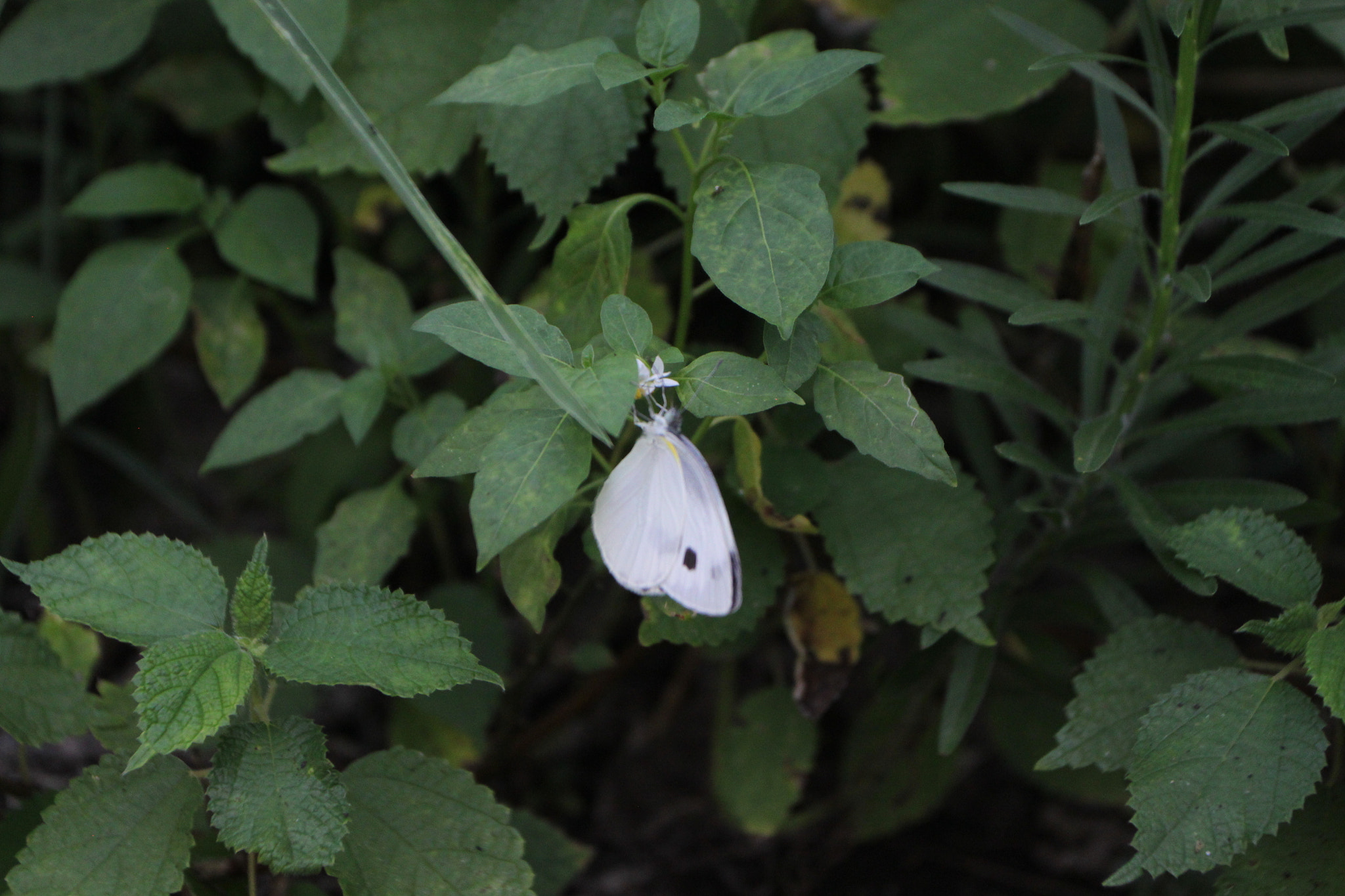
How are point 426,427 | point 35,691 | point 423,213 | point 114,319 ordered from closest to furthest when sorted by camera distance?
point 423,213 → point 35,691 → point 426,427 → point 114,319

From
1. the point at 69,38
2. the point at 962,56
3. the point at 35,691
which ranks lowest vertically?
the point at 962,56

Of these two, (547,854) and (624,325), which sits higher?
(624,325)

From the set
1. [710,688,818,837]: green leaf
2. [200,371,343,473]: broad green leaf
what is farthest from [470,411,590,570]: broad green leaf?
[710,688,818,837]: green leaf

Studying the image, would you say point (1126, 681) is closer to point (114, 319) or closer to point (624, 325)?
point (624, 325)

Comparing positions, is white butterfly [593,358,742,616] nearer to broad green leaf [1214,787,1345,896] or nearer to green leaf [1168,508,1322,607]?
green leaf [1168,508,1322,607]

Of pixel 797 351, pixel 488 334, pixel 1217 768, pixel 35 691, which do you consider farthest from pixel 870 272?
pixel 35 691

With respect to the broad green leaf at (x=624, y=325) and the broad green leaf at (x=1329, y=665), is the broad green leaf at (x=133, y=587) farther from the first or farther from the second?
the broad green leaf at (x=1329, y=665)

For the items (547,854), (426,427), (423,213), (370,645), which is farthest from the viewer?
(547,854)
